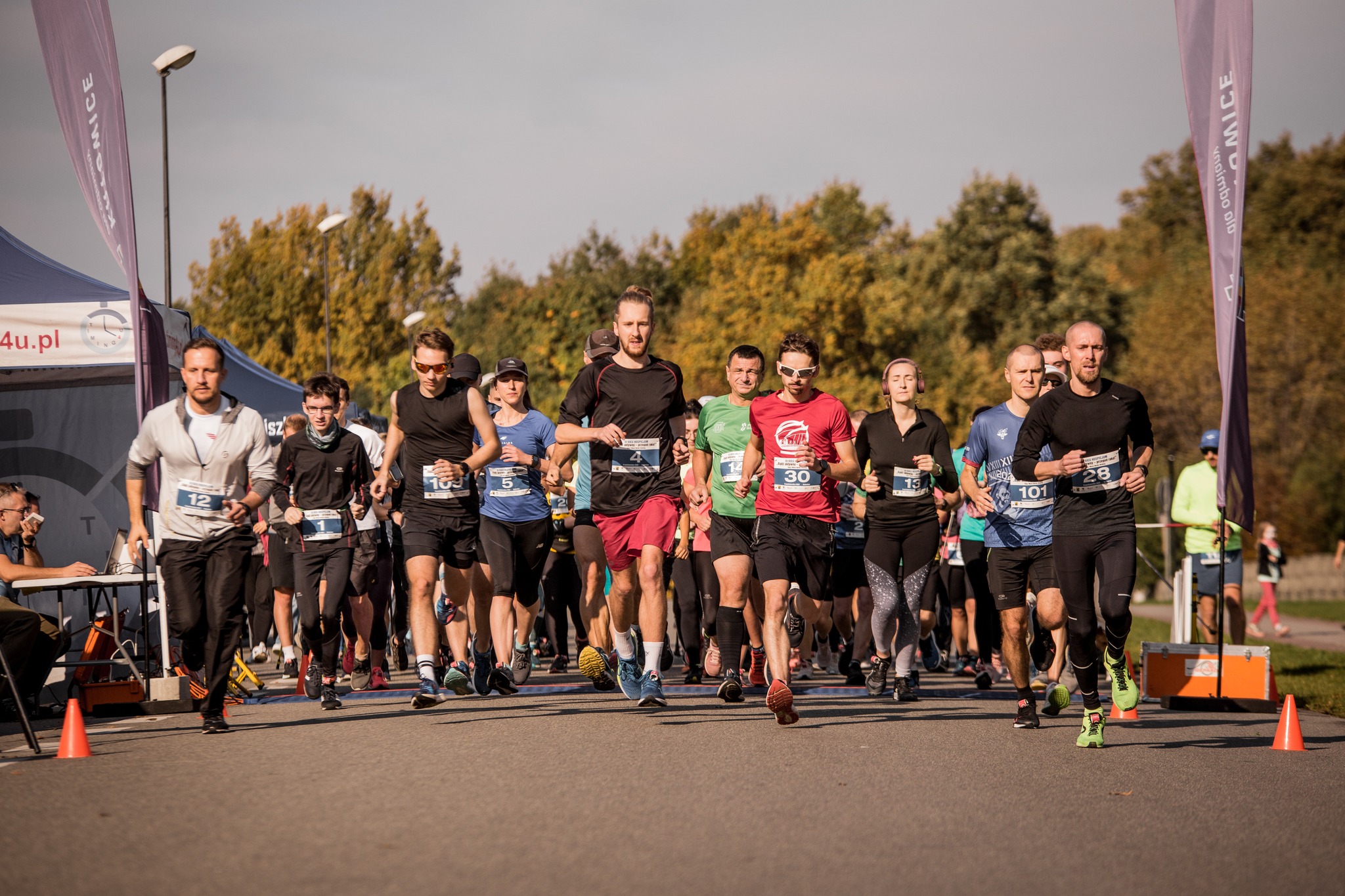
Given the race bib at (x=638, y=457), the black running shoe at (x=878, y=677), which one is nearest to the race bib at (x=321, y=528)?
the race bib at (x=638, y=457)

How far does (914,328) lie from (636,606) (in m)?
47.8

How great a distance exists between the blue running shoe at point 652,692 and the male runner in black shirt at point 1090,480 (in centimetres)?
256

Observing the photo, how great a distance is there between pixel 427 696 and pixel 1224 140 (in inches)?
249

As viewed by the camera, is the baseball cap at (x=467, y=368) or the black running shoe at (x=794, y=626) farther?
the baseball cap at (x=467, y=368)

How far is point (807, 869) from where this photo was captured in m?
4.90

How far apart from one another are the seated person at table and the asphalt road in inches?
18.5

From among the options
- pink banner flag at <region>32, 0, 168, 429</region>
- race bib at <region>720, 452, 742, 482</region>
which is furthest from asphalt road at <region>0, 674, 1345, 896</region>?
pink banner flag at <region>32, 0, 168, 429</region>

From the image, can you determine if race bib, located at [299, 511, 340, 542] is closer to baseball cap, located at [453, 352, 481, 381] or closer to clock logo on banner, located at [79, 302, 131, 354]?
baseball cap, located at [453, 352, 481, 381]

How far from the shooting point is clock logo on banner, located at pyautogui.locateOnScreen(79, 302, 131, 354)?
12.9 metres

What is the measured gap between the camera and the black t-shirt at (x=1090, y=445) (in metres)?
8.30

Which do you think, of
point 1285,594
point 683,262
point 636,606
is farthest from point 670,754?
point 683,262

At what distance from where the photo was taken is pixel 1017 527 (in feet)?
31.3

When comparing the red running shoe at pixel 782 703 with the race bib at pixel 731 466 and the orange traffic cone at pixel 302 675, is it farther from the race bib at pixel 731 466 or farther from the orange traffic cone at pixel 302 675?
the orange traffic cone at pixel 302 675

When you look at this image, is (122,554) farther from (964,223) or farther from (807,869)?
(964,223)
